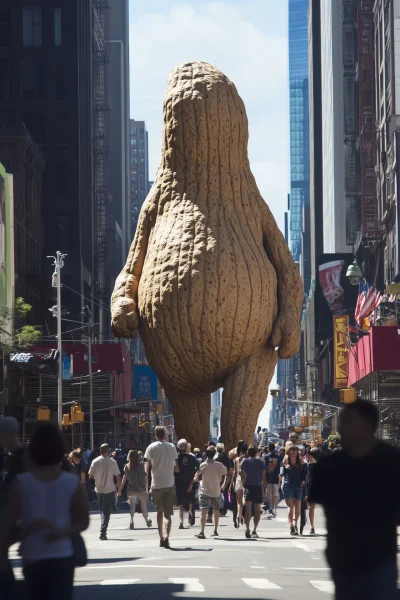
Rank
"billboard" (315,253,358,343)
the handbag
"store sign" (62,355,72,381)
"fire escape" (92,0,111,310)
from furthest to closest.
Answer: "fire escape" (92,0,111,310)
"billboard" (315,253,358,343)
"store sign" (62,355,72,381)
the handbag

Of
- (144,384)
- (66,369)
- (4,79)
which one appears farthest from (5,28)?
(66,369)

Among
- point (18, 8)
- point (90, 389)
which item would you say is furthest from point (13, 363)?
point (18, 8)

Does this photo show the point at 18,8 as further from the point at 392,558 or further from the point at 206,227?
the point at 392,558

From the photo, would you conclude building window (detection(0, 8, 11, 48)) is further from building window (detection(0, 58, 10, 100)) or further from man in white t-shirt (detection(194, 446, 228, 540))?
man in white t-shirt (detection(194, 446, 228, 540))

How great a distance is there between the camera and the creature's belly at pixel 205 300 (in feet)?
49.6

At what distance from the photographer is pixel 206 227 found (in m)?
15.4

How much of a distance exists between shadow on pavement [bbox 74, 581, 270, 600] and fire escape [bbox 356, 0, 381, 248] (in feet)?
163

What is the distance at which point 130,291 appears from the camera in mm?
Result: 15797

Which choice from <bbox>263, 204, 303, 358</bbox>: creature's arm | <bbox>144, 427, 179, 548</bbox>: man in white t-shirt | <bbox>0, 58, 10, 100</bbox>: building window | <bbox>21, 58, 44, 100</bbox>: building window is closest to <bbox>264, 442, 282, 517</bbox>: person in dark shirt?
<bbox>263, 204, 303, 358</bbox>: creature's arm

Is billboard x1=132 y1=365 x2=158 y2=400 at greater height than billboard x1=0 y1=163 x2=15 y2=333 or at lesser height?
lesser

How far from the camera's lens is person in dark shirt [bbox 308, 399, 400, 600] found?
230 inches

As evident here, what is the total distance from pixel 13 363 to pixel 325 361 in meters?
50.8

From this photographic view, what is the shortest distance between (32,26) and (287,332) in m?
63.9

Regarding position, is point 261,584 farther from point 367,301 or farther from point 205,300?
point 367,301
